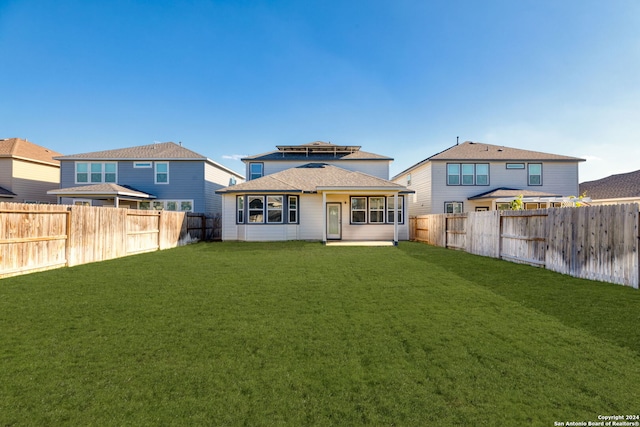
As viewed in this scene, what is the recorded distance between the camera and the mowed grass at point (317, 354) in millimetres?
2383

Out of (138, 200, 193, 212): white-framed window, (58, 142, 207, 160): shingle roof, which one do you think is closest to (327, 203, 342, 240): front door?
(58, 142, 207, 160): shingle roof

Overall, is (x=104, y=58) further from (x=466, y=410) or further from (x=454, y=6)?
(x=466, y=410)

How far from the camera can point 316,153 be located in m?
25.5

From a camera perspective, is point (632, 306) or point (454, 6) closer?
point (632, 306)

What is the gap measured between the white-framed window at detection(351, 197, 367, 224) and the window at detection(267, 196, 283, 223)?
4.45 meters

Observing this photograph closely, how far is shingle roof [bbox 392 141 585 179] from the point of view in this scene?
22.3 m

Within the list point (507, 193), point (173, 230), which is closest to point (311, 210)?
point (173, 230)

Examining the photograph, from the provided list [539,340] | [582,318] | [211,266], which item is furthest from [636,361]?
[211,266]

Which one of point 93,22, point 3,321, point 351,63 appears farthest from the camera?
point 351,63

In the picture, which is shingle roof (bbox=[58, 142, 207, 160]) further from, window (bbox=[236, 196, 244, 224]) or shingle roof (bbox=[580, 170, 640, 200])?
shingle roof (bbox=[580, 170, 640, 200])

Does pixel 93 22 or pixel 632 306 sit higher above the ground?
pixel 93 22

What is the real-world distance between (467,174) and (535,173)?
208 inches

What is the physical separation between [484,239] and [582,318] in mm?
7879

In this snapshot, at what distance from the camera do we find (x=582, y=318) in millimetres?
4504
